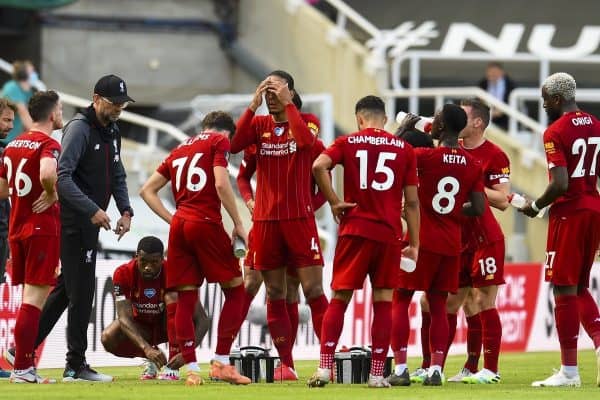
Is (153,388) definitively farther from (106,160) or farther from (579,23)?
(579,23)

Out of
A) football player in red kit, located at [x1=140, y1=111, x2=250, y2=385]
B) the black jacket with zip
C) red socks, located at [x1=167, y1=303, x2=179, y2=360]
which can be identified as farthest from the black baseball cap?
red socks, located at [x1=167, y1=303, x2=179, y2=360]

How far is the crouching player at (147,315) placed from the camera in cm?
1481

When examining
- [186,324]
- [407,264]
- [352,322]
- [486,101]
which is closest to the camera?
[407,264]

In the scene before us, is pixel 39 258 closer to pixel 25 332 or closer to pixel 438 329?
pixel 25 332

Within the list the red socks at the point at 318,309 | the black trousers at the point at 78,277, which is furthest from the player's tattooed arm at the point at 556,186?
the black trousers at the point at 78,277

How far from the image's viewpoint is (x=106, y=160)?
14.6 metres

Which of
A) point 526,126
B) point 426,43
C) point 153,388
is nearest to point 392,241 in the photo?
point 153,388

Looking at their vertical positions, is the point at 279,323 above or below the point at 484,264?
below

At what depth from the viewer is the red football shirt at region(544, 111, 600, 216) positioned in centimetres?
1428

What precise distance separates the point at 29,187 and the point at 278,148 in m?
2.09

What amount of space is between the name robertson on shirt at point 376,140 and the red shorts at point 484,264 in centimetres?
188

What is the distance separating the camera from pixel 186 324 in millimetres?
14078

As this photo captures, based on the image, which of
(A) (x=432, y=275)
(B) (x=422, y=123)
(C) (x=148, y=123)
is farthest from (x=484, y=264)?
(C) (x=148, y=123)

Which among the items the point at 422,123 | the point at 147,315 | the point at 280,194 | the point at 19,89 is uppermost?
the point at 19,89
